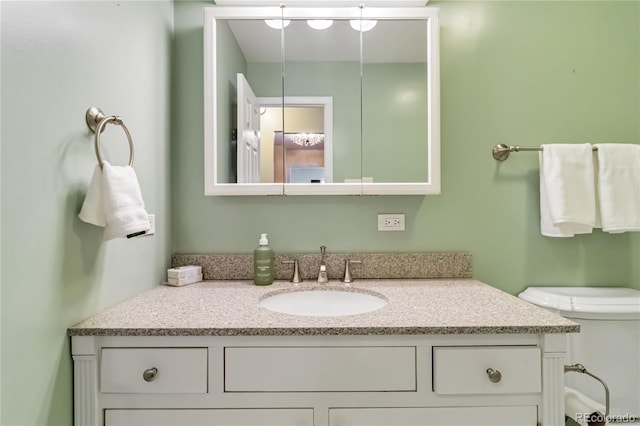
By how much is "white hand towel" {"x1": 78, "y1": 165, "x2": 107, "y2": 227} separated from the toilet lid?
154cm

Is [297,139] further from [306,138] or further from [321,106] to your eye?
[321,106]

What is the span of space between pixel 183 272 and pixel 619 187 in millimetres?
1801

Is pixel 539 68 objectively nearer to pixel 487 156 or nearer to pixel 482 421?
pixel 487 156

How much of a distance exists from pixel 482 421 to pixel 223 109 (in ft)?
4.60

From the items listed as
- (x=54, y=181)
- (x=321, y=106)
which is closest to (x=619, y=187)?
(x=321, y=106)

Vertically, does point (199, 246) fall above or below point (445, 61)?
below

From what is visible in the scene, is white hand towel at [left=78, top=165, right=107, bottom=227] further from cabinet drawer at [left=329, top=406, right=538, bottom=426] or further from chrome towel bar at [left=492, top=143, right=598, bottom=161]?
chrome towel bar at [left=492, top=143, right=598, bottom=161]

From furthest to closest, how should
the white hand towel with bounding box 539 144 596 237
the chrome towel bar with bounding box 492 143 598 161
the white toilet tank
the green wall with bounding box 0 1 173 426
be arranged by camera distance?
the chrome towel bar with bounding box 492 143 598 161 < the white hand towel with bounding box 539 144 596 237 < the white toilet tank < the green wall with bounding box 0 1 173 426

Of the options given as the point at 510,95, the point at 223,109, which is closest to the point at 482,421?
the point at 510,95

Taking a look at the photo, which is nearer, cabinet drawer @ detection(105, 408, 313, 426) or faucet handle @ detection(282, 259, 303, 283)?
cabinet drawer @ detection(105, 408, 313, 426)

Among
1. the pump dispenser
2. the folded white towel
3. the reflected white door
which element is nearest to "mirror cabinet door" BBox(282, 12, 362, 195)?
the reflected white door

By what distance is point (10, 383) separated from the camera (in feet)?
2.13

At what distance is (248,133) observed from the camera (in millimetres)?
1364

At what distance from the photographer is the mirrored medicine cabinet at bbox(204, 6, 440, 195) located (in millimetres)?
1357
